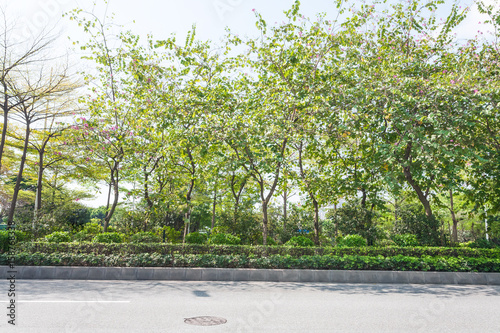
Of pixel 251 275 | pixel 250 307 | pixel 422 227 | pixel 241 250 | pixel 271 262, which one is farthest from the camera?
pixel 422 227

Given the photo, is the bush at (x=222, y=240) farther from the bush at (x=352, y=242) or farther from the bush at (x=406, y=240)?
the bush at (x=406, y=240)

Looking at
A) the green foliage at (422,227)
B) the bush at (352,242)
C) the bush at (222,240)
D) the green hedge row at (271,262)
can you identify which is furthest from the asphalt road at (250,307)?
the green foliage at (422,227)

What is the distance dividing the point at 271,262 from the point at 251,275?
98cm

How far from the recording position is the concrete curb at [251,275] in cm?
997

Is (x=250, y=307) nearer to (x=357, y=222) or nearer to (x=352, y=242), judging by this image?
(x=352, y=242)

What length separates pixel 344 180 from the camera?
14.3 metres

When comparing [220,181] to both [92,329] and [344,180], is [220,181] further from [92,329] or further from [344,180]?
[92,329]

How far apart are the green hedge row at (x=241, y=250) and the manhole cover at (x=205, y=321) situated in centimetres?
573

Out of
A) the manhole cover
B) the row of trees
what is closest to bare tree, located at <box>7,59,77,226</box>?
the row of trees

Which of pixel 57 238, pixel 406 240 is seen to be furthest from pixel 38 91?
pixel 406 240

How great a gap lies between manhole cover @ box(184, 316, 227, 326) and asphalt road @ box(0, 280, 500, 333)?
14 centimetres

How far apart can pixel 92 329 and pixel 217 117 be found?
865cm

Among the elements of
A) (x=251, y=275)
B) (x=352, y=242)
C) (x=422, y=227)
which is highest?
(x=422, y=227)

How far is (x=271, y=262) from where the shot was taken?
10953mm
